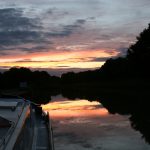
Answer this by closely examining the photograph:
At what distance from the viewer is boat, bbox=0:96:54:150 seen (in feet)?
Result: 25.3

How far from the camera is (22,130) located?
8875mm

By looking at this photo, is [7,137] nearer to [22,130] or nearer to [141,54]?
[22,130]

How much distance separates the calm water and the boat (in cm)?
148

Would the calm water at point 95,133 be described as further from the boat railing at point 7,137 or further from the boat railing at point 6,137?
the boat railing at point 6,137

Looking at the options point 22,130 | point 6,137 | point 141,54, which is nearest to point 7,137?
point 6,137

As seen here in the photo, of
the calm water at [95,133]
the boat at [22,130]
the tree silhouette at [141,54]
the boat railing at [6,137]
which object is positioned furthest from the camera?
Result: the tree silhouette at [141,54]

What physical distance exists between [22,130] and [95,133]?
903 centimetres

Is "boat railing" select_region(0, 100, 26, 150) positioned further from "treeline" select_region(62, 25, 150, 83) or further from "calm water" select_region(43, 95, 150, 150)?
"treeline" select_region(62, 25, 150, 83)

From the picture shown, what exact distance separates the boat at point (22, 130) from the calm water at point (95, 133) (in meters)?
1.48

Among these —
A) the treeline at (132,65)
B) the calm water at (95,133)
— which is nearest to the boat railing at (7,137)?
the calm water at (95,133)

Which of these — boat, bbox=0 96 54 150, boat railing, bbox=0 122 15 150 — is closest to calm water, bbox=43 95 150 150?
boat, bbox=0 96 54 150

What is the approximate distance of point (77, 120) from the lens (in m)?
21.9

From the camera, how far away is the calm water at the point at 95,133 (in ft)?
49.4

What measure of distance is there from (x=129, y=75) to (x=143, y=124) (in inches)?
2630
